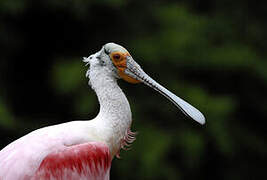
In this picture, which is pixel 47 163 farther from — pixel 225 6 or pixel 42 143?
pixel 225 6

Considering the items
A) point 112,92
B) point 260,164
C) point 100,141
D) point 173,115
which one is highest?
point 112,92

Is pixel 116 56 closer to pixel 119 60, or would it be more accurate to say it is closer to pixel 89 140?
pixel 119 60

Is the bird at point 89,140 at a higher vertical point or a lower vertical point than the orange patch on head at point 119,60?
lower

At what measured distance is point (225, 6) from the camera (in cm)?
718

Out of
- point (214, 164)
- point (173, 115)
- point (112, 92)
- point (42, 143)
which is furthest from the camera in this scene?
point (214, 164)

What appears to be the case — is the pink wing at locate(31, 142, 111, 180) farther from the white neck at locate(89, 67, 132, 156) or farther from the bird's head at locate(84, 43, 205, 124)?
the bird's head at locate(84, 43, 205, 124)

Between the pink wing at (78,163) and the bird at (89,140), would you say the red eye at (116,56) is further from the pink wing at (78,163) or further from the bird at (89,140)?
the pink wing at (78,163)

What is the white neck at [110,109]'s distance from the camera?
10.8 feet

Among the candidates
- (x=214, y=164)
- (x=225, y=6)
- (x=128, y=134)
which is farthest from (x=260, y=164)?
(x=128, y=134)

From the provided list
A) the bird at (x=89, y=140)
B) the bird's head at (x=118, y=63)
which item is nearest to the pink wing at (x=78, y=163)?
the bird at (x=89, y=140)

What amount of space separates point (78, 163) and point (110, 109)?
0.33m

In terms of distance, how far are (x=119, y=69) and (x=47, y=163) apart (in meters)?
0.63

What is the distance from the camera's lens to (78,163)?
11.0ft

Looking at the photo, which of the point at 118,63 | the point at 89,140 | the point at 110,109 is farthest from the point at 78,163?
the point at 118,63
